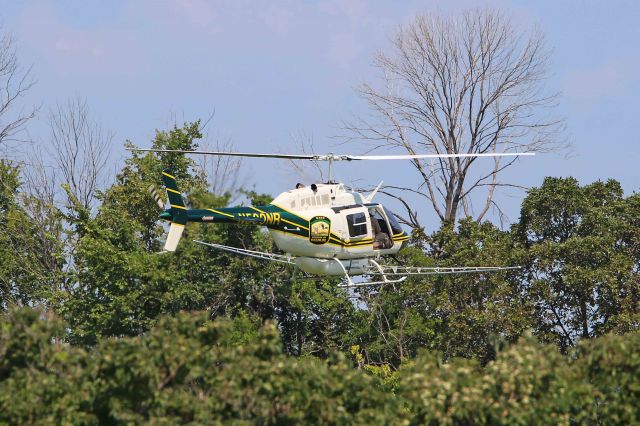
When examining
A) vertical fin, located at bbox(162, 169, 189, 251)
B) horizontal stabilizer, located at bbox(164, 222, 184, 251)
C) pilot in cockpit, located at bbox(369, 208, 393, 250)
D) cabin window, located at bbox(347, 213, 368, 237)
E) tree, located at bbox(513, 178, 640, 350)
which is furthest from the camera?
tree, located at bbox(513, 178, 640, 350)

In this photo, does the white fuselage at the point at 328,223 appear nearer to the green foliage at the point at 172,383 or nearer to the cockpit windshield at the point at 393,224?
the cockpit windshield at the point at 393,224

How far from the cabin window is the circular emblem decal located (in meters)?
0.75

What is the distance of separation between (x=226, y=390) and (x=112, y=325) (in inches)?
1081

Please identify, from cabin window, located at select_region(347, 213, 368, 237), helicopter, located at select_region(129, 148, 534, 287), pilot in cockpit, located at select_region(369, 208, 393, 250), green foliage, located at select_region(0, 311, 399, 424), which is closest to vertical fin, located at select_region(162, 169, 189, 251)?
helicopter, located at select_region(129, 148, 534, 287)

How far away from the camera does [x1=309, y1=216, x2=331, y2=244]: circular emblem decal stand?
39250 millimetres

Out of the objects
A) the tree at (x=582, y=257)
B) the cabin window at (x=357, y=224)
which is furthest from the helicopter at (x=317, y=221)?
the tree at (x=582, y=257)

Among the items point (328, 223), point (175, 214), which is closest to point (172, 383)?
point (175, 214)

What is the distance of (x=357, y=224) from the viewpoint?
40031 mm

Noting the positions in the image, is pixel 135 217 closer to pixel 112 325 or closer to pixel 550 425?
pixel 112 325

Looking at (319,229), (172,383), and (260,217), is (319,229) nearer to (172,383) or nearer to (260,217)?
(260,217)

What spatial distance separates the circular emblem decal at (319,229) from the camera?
1545 inches

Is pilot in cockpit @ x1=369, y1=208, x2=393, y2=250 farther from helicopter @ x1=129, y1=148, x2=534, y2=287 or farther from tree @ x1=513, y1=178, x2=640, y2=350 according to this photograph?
tree @ x1=513, y1=178, x2=640, y2=350

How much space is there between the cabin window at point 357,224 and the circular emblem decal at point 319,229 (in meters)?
0.75

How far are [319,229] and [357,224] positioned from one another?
4.42ft
